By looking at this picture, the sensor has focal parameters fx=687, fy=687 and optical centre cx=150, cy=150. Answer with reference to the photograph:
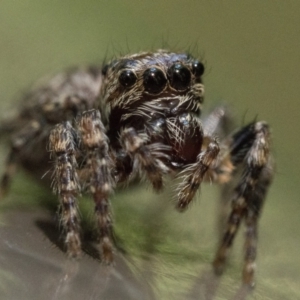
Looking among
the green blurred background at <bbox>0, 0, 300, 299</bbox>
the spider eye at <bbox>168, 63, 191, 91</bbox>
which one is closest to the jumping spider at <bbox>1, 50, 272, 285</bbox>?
the spider eye at <bbox>168, 63, 191, 91</bbox>

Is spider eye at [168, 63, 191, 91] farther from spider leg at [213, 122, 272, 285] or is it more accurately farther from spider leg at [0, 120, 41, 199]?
spider leg at [0, 120, 41, 199]

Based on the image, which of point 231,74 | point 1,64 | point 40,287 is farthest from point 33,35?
point 40,287

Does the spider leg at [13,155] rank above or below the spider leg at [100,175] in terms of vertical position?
below

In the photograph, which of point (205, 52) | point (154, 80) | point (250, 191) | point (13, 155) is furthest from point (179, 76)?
point (205, 52)

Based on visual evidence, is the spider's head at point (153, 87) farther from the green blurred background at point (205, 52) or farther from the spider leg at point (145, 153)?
the green blurred background at point (205, 52)

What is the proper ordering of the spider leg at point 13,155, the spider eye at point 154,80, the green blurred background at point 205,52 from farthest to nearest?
1. the green blurred background at point 205,52
2. the spider leg at point 13,155
3. the spider eye at point 154,80

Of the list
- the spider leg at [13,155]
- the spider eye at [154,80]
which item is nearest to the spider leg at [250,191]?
the spider eye at [154,80]

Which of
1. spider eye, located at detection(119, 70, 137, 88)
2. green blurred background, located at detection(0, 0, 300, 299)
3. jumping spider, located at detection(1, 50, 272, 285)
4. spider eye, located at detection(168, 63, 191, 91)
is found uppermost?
spider eye, located at detection(168, 63, 191, 91)
